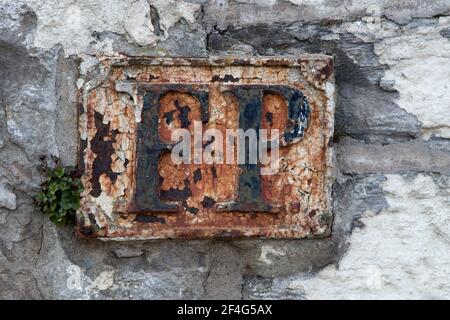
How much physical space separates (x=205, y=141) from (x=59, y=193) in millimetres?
275

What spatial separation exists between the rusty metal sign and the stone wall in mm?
34

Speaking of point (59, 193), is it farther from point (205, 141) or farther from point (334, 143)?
point (334, 143)

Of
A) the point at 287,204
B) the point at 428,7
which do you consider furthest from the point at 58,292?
the point at 428,7

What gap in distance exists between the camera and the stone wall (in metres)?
1.19

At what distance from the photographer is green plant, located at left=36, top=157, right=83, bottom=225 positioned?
1182 mm

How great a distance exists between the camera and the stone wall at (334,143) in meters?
1.19

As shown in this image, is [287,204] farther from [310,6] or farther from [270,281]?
[310,6]

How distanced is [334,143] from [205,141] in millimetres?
237

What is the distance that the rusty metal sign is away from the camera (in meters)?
1.18

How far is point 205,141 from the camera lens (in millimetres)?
1188

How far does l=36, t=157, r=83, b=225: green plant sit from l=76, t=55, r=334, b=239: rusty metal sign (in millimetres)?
16

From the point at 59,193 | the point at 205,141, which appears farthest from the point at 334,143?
the point at 59,193

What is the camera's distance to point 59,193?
3.89 feet
